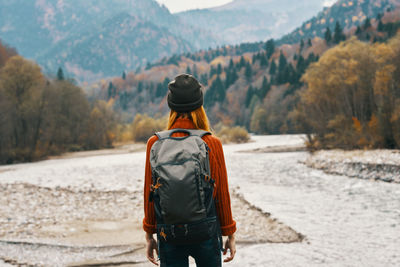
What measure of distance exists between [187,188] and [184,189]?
0.06 feet

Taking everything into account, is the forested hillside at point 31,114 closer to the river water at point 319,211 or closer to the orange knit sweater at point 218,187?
the river water at point 319,211

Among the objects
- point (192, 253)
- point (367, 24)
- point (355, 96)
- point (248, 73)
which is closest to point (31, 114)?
point (355, 96)

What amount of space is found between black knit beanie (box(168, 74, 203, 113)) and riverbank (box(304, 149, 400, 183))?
14.9 m

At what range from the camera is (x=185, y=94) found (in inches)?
86.9

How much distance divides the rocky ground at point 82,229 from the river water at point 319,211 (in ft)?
1.90

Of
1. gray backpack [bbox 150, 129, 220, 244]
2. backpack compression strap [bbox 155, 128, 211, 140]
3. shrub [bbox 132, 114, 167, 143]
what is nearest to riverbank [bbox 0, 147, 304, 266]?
gray backpack [bbox 150, 129, 220, 244]

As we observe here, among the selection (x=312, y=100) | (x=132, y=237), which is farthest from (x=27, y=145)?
(x=132, y=237)

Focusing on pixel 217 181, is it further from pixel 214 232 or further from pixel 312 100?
pixel 312 100

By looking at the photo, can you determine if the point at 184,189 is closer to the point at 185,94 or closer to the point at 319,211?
the point at 185,94

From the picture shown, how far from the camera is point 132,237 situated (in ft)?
23.5

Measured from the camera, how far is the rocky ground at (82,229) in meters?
5.88

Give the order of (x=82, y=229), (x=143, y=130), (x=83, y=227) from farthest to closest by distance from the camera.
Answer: (x=143, y=130) < (x=83, y=227) < (x=82, y=229)

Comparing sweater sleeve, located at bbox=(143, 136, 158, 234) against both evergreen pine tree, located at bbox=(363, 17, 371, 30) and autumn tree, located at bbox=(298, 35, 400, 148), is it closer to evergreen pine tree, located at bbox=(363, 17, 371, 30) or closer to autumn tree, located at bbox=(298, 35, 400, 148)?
autumn tree, located at bbox=(298, 35, 400, 148)

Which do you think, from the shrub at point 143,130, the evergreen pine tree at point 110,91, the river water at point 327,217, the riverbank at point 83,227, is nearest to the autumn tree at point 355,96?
the river water at point 327,217
